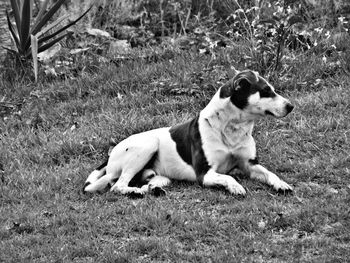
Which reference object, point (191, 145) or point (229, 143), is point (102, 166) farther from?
point (229, 143)

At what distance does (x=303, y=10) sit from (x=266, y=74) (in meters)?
1.90

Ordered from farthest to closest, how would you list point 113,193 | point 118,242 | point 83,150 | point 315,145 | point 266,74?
point 266,74, point 83,150, point 315,145, point 113,193, point 118,242

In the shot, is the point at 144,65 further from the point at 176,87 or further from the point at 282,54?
the point at 282,54

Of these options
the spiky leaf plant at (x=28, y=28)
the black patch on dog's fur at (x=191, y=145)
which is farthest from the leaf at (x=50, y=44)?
the black patch on dog's fur at (x=191, y=145)

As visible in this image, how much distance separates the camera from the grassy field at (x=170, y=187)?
504 centimetres

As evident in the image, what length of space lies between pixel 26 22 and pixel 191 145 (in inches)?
141

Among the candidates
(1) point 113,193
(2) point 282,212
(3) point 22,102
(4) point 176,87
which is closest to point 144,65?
(4) point 176,87

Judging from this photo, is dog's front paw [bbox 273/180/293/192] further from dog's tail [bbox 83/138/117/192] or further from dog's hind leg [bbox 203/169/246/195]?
dog's tail [bbox 83/138/117/192]

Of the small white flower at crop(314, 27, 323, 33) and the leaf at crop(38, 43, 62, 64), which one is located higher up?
the small white flower at crop(314, 27, 323, 33)

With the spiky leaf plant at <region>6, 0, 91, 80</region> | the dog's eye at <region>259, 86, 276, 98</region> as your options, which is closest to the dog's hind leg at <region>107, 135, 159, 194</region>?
the dog's eye at <region>259, 86, 276, 98</region>

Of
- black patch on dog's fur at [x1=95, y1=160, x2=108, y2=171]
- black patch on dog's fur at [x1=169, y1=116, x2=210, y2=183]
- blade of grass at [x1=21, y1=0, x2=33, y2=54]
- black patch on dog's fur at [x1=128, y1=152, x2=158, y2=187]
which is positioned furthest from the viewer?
blade of grass at [x1=21, y1=0, x2=33, y2=54]

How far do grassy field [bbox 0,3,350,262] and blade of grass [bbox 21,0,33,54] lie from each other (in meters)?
0.52

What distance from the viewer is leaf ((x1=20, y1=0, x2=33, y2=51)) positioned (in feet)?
29.1

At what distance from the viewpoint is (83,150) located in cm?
732
